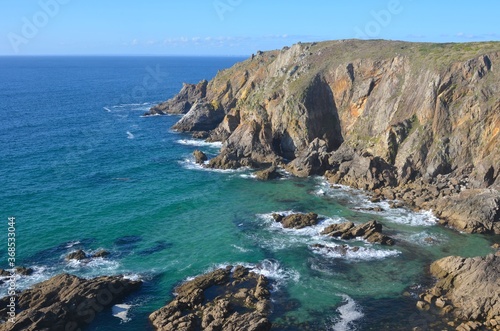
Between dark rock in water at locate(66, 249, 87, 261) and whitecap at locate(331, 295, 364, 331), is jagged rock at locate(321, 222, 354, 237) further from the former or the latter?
dark rock in water at locate(66, 249, 87, 261)

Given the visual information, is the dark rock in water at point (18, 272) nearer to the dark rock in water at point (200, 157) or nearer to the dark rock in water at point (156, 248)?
the dark rock in water at point (156, 248)

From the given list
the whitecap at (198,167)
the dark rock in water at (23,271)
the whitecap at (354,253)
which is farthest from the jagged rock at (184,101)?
the whitecap at (354,253)

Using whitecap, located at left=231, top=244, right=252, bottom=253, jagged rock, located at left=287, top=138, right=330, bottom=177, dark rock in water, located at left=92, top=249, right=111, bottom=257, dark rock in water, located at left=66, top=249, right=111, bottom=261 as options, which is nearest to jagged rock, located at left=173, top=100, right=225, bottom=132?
jagged rock, located at left=287, top=138, right=330, bottom=177

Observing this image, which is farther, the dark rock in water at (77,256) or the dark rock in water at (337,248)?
the dark rock in water at (337,248)

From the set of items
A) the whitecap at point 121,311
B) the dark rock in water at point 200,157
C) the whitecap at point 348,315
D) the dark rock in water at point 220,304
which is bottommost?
the whitecap at point 121,311

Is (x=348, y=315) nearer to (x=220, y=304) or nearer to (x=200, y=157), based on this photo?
(x=220, y=304)

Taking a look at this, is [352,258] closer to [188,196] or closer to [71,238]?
[188,196]

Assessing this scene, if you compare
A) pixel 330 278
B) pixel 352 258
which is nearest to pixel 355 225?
pixel 352 258
